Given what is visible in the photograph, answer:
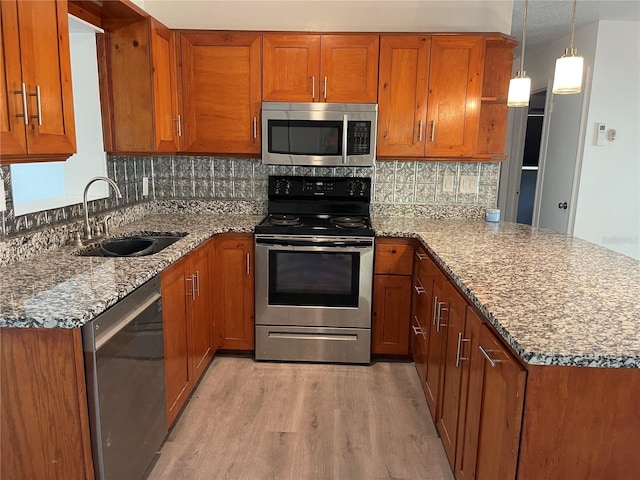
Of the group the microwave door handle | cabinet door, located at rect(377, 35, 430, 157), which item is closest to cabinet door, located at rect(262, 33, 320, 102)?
the microwave door handle

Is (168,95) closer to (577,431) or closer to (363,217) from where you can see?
(363,217)

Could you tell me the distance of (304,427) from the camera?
239cm

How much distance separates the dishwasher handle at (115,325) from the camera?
146 cm

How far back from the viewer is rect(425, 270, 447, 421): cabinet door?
2.16 meters

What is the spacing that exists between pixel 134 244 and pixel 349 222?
133 centimetres

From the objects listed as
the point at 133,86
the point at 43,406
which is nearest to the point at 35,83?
the point at 43,406

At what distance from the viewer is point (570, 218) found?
4242 mm

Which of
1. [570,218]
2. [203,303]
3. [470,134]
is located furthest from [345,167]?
[570,218]

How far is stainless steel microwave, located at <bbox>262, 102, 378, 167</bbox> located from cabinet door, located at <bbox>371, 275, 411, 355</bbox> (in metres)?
0.80

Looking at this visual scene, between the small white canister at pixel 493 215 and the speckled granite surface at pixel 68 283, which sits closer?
the speckled granite surface at pixel 68 283

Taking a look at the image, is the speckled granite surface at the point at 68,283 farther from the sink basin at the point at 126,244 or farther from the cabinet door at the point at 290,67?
the cabinet door at the point at 290,67

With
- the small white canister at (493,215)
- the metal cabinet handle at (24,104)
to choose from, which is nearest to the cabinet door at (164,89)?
the metal cabinet handle at (24,104)

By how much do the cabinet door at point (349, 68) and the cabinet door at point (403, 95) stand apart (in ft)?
0.19

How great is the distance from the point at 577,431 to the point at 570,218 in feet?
11.6
